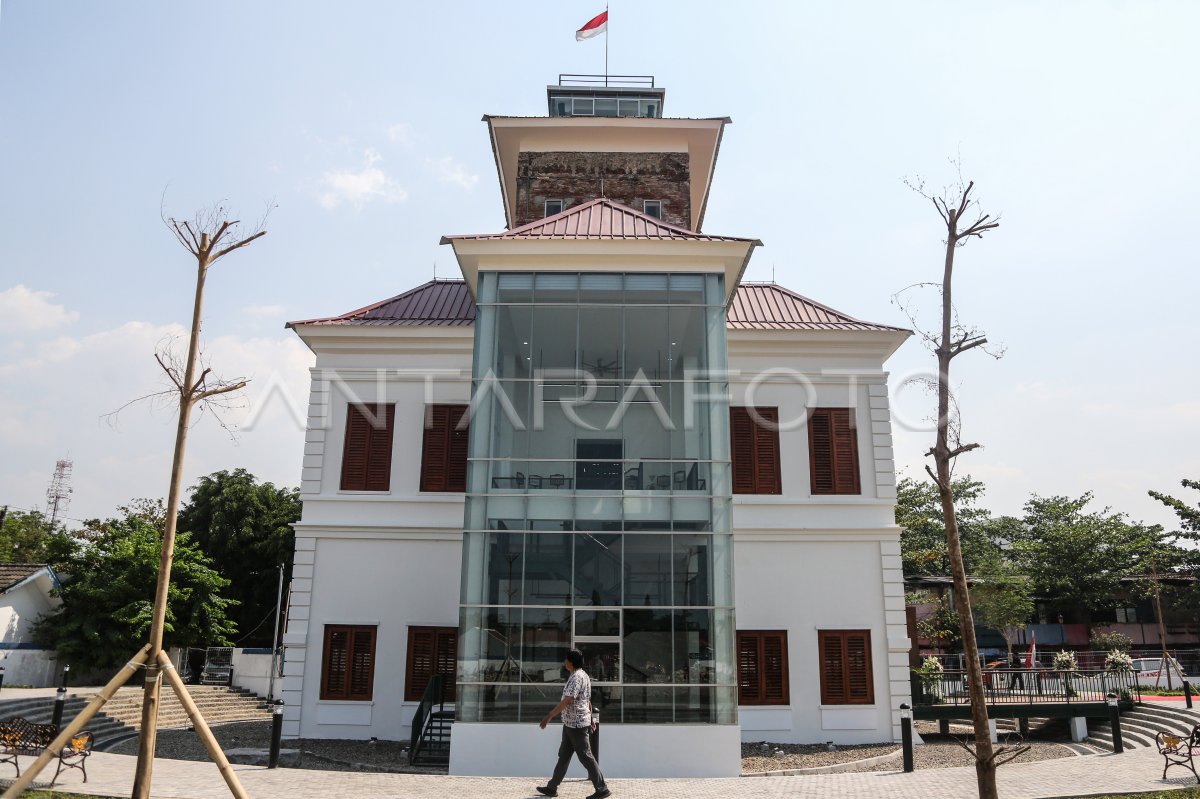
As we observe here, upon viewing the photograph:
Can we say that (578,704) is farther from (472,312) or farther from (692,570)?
(472,312)

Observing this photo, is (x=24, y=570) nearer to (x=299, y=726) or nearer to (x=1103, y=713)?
(x=299, y=726)

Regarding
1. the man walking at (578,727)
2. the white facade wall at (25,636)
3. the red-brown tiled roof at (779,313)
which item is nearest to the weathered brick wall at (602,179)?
the red-brown tiled roof at (779,313)

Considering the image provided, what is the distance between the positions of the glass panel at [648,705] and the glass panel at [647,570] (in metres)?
1.36

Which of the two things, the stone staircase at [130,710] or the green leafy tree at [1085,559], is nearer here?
the stone staircase at [130,710]

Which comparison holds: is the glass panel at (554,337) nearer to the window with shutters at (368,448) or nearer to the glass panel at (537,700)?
the window with shutters at (368,448)

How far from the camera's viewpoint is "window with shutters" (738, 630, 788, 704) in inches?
690

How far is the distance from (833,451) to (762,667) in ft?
16.1

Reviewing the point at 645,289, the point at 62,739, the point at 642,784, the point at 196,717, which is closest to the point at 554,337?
the point at 645,289

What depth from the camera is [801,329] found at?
1928 centimetres

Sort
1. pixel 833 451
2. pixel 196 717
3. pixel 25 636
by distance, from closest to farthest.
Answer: pixel 196 717
pixel 833 451
pixel 25 636

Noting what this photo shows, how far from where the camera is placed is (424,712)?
15406 millimetres

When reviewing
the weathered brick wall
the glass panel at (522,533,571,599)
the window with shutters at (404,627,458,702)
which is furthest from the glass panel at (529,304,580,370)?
the weathered brick wall

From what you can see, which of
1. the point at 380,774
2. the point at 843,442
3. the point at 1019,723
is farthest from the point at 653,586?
the point at 1019,723

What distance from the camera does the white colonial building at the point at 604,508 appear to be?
14.1 meters
